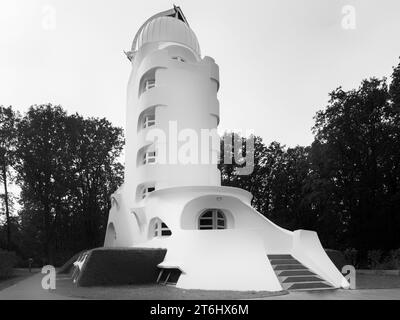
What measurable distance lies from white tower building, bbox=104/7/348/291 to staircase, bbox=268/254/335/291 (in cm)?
5

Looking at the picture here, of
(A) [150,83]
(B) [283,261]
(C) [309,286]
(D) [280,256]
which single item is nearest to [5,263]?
(A) [150,83]

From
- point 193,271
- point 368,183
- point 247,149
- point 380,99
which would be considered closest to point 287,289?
point 193,271

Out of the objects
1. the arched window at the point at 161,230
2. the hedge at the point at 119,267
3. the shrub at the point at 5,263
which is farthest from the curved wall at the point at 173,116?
the shrub at the point at 5,263

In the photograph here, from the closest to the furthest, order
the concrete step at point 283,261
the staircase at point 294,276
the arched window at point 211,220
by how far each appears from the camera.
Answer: the staircase at point 294,276
the concrete step at point 283,261
the arched window at point 211,220

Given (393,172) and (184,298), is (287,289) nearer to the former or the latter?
(184,298)

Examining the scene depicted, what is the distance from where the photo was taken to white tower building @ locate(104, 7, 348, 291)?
53.4 ft

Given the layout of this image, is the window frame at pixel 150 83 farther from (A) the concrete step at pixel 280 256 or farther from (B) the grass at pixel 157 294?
(B) the grass at pixel 157 294

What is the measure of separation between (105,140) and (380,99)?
25106 mm

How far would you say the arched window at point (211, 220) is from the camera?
21781 millimetres

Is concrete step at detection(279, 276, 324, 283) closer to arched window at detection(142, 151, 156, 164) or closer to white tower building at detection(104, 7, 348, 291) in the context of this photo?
white tower building at detection(104, 7, 348, 291)

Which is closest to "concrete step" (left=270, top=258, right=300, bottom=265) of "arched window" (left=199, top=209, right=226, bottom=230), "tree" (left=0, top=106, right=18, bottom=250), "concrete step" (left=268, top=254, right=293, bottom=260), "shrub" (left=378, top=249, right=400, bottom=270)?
"concrete step" (left=268, top=254, right=293, bottom=260)

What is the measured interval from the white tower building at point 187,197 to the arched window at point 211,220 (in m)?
0.05

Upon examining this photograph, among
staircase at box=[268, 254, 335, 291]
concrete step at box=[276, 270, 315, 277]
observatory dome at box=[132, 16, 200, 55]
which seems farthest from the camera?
observatory dome at box=[132, 16, 200, 55]

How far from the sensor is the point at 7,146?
37.2 metres
